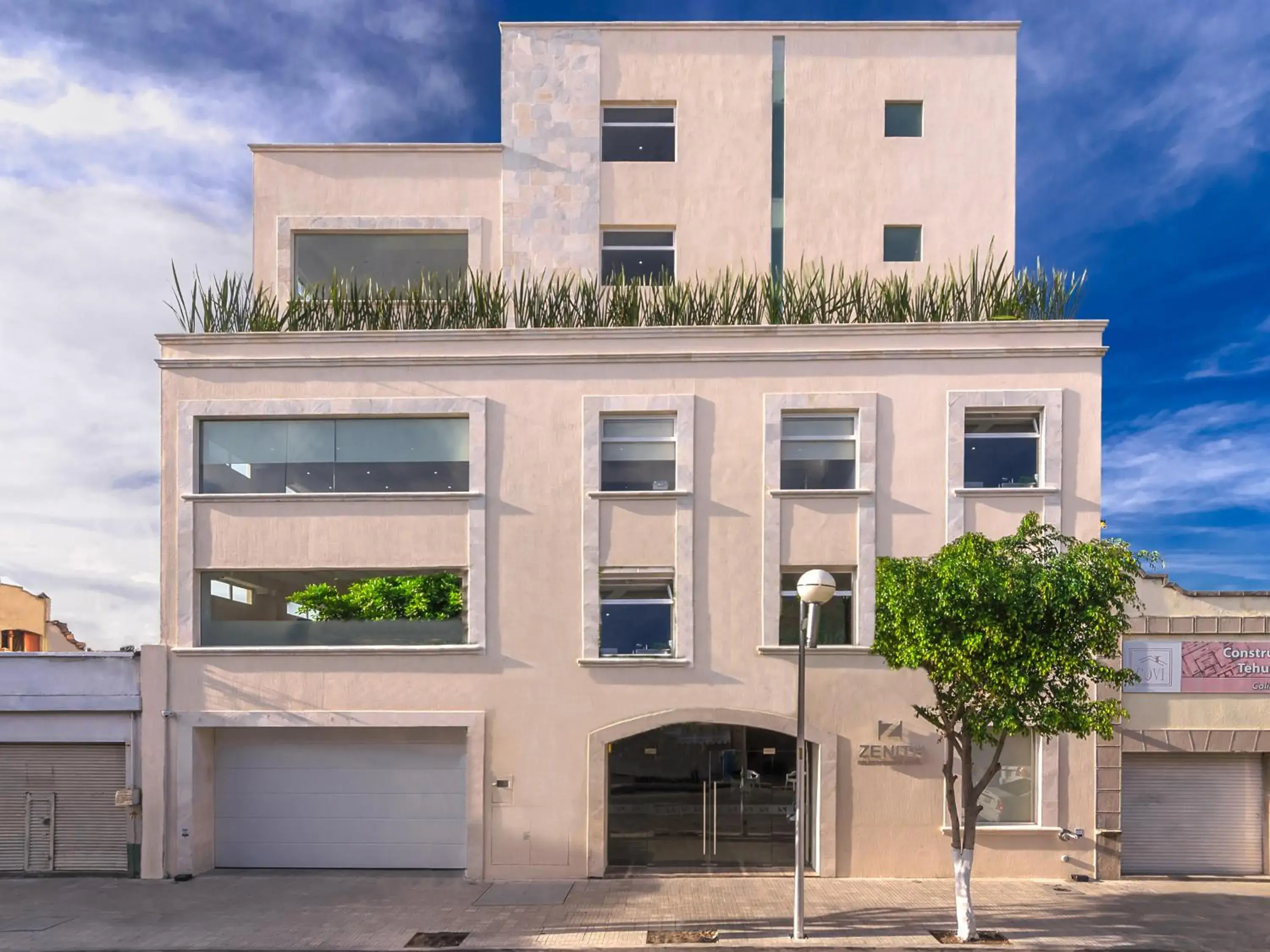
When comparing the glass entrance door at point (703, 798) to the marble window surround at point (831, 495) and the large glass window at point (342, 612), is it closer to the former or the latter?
the marble window surround at point (831, 495)

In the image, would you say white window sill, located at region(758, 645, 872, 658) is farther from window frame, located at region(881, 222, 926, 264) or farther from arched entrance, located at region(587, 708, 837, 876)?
window frame, located at region(881, 222, 926, 264)

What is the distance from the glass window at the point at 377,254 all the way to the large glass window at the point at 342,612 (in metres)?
6.43

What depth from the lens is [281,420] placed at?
15570 mm

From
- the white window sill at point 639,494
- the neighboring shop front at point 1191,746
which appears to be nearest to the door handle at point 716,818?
the white window sill at point 639,494

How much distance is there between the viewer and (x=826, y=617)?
15.0 m

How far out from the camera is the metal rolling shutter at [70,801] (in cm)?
1525

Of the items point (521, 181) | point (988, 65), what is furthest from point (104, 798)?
point (988, 65)

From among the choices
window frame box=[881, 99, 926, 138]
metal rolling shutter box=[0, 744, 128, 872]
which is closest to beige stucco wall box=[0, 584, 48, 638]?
metal rolling shutter box=[0, 744, 128, 872]

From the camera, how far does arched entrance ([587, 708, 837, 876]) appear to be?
14828mm

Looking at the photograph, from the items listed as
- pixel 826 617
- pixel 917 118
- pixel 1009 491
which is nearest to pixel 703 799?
pixel 826 617

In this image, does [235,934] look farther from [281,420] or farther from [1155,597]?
[1155,597]

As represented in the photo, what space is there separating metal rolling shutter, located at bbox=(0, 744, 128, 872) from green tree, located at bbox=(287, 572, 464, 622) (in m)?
4.41

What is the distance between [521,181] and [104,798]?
1389 centimetres

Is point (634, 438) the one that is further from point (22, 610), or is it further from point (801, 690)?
point (22, 610)
